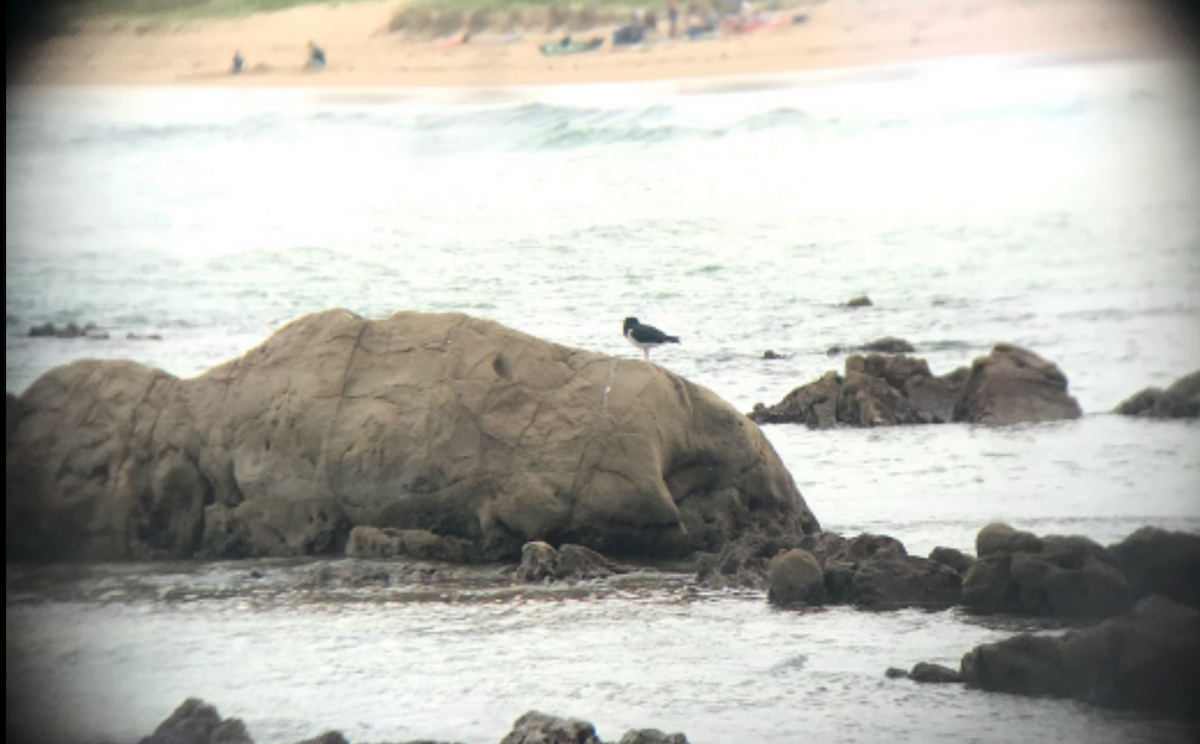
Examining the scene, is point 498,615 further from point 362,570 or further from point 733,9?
point 733,9

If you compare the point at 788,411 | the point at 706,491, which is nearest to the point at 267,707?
the point at 706,491

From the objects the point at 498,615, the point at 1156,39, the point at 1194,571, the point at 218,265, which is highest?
the point at 1156,39

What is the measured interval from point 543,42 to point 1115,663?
1801mm

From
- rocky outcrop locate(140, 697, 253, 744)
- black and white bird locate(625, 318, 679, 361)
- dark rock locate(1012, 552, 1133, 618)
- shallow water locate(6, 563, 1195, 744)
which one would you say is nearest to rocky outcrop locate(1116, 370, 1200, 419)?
dark rock locate(1012, 552, 1133, 618)

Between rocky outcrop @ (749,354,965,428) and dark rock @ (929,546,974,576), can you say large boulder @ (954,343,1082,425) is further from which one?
dark rock @ (929,546,974,576)

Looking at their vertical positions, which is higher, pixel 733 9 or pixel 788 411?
pixel 733 9

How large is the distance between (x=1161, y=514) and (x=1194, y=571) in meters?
0.14

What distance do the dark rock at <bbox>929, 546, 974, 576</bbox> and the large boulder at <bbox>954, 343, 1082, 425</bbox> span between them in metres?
0.57

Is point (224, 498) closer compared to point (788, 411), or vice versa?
point (224, 498)

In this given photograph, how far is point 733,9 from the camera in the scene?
442 centimetres

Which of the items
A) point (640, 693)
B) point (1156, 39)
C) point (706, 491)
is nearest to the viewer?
point (1156, 39)

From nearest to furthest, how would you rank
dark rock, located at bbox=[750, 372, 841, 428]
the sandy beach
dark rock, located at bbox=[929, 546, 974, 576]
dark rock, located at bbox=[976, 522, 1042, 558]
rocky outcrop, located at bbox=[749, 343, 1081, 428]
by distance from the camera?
the sandy beach < dark rock, located at bbox=[976, 522, 1042, 558] < dark rock, located at bbox=[929, 546, 974, 576] < rocky outcrop, located at bbox=[749, 343, 1081, 428] < dark rock, located at bbox=[750, 372, 841, 428]

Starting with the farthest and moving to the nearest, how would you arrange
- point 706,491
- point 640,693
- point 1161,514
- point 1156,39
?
point 706,491 → point 640,693 → point 1161,514 → point 1156,39

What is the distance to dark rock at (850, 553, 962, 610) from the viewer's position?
5906 millimetres
